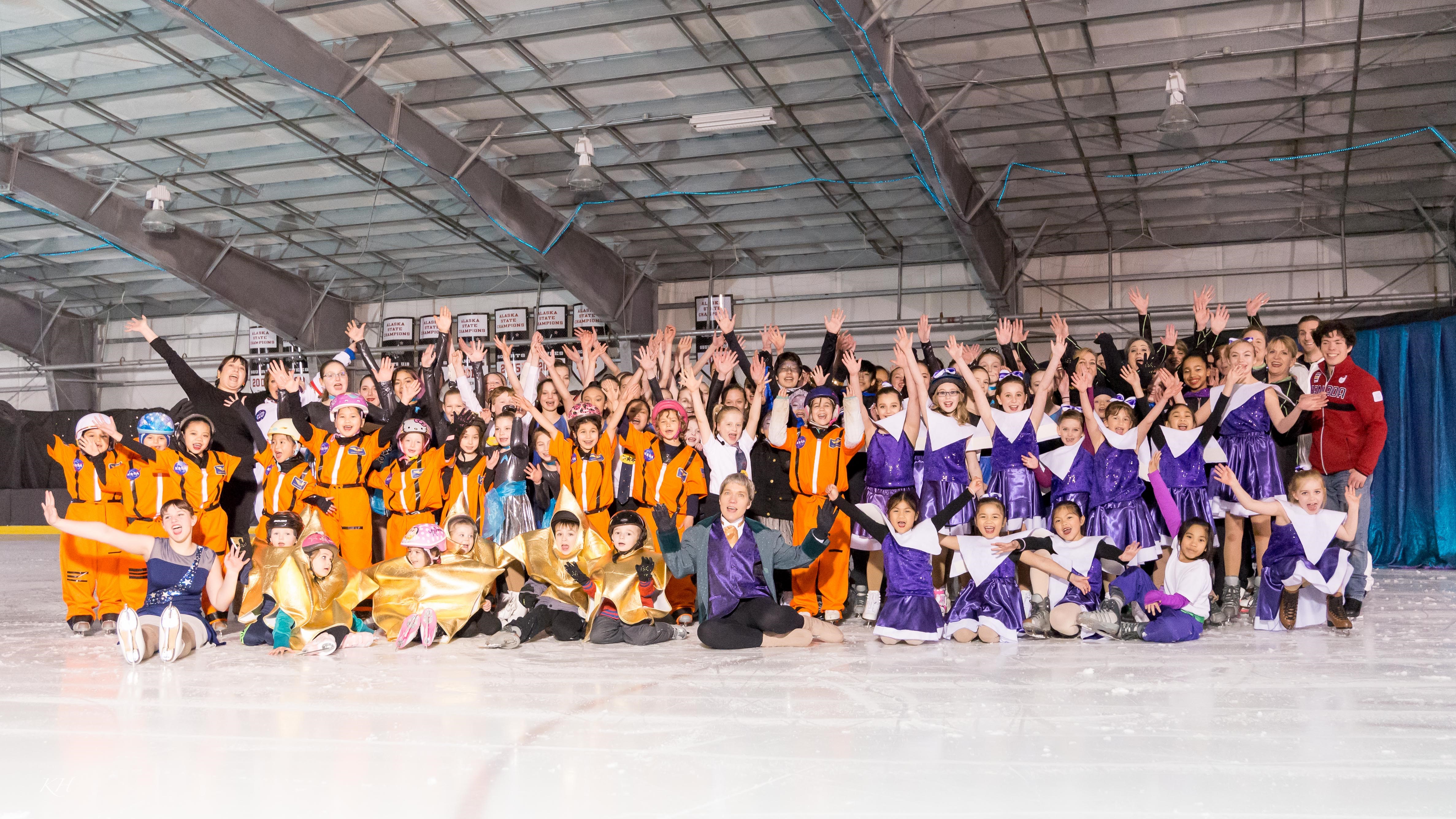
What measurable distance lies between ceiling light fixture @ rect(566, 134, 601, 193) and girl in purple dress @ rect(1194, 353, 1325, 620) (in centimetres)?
627

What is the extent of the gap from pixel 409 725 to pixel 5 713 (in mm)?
1437

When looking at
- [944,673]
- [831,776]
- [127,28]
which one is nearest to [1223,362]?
[944,673]

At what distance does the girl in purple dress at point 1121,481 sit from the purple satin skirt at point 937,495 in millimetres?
725

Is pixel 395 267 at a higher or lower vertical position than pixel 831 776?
higher

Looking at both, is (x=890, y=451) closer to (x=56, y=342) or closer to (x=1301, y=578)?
(x=1301, y=578)

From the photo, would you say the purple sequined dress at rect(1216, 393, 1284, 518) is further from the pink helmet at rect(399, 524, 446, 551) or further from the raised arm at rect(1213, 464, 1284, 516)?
the pink helmet at rect(399, 524, 446, 551)

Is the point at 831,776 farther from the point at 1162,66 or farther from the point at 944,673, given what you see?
the point at 1162,66

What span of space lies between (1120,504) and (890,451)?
125 centimetres

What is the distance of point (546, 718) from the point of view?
3252 mm

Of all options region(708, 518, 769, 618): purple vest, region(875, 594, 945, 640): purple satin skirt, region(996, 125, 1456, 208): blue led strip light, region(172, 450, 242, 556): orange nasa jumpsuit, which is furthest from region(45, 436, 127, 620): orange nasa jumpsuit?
region(996, 125, 1456, 208): blue led strip light

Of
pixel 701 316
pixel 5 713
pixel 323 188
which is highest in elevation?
pixel 323 188

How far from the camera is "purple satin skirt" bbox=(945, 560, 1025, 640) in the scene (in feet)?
16.3

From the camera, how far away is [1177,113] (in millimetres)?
8359

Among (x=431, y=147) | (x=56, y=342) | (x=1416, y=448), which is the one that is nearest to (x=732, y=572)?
(x=1416, y=448)
